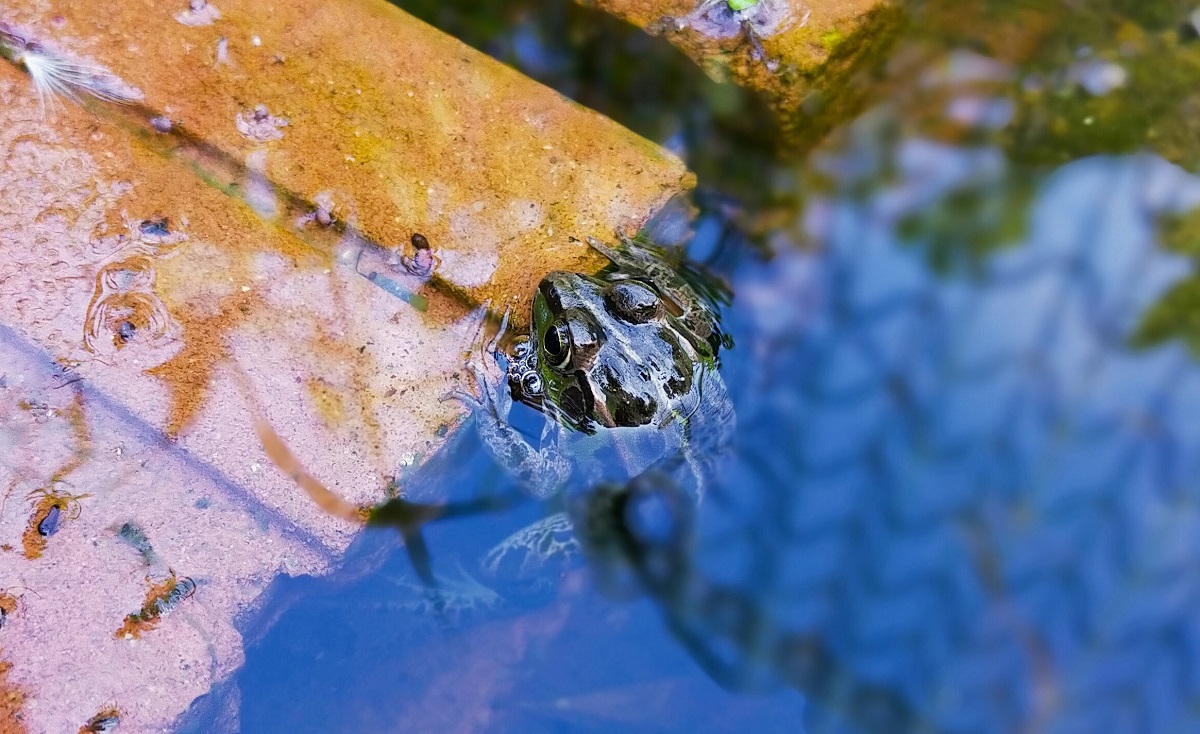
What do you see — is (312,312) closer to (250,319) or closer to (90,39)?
(250,319)

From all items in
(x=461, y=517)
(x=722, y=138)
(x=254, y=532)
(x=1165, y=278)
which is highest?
(x=1165, y=278)

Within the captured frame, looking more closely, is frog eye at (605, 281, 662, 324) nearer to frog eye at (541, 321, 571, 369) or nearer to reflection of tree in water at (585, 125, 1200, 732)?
frog eye at (541, 321, 571, 369)

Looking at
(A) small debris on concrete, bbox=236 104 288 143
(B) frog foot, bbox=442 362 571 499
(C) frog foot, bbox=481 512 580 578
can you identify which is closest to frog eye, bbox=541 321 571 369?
(B) frog foot, bbox=442 362 571 499

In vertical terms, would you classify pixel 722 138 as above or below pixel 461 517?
above

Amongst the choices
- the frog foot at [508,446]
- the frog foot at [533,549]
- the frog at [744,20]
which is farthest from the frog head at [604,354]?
the frog at [744,20]

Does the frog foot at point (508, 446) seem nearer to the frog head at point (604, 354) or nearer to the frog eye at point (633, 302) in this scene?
the frog head at point (604, 354)

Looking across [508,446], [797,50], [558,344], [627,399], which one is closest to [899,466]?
[627,399]

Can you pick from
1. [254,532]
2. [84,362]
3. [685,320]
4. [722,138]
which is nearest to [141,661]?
[254,532]
